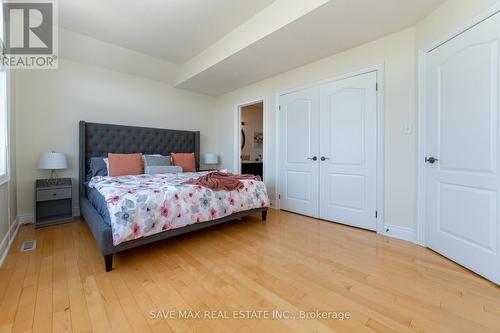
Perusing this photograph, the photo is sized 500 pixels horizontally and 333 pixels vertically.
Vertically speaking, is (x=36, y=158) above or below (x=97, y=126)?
below

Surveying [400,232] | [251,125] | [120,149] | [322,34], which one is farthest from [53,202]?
[400,232]

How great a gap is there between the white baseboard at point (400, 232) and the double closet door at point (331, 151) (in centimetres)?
17

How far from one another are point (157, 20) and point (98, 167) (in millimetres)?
2221

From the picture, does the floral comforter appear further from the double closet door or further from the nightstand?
the double closet door

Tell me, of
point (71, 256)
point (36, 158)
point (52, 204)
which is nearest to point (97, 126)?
point (36, 158)

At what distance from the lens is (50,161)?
289cm

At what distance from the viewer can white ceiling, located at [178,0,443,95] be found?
80.4 inches

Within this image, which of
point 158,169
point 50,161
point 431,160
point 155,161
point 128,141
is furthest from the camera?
point 128,141

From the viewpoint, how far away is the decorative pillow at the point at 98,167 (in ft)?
10.6

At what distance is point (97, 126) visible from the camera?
3.47 m

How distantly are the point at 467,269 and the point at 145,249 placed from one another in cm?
294

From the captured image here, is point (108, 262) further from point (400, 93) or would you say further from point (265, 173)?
point (400, 93)

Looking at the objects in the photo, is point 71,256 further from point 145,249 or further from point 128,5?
point 128,5

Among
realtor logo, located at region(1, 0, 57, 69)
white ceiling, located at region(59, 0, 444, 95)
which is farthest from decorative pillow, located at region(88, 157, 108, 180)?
white ceiling, located at region(59, 0, 444, 95)
